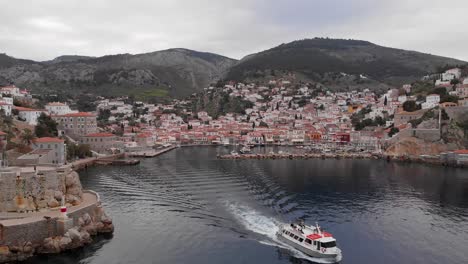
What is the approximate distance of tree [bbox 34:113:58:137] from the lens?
4403cm

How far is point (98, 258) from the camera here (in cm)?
1681

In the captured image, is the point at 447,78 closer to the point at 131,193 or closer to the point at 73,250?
the point at 131,193

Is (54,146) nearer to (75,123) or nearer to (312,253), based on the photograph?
(75,123)

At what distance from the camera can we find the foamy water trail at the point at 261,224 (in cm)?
1838

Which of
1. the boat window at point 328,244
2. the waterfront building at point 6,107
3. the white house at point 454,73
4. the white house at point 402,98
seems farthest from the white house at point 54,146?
the white house at point 454,73

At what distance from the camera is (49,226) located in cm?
1758

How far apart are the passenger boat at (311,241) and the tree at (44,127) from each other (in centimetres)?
3376

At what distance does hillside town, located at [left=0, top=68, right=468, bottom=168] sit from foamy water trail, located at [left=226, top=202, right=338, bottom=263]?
14620mm

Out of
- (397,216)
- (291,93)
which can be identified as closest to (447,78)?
(291,93)

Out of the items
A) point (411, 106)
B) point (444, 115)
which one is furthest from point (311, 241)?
point (411, 106)

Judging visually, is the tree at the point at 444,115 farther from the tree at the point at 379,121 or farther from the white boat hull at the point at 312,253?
the white boat hull at the point at 312,253

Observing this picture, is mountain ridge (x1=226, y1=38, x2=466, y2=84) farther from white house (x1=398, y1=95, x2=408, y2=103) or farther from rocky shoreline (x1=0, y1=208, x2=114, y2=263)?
rocky shoreline (x1=0, y1=208, x2=114, y2=263)

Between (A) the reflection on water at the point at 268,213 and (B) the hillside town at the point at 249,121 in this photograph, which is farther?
(B) the hillside town at the point at 249,121

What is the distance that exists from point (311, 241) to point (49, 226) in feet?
37.2
